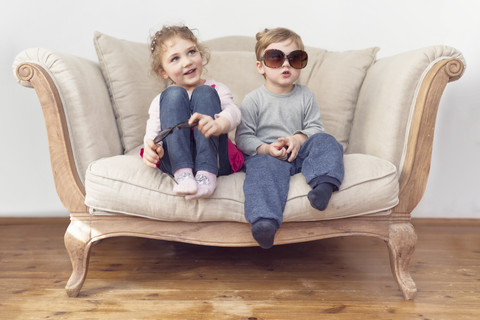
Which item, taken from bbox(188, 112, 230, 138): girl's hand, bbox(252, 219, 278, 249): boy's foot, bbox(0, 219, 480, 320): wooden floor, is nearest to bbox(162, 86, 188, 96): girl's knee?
bbox(188, 112, 230, 138): girl's hand

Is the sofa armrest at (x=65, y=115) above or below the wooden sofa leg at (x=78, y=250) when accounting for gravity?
above

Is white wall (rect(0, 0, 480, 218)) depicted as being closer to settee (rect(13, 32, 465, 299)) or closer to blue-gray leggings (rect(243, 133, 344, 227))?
settee (rect(13, 32, 465, 299))

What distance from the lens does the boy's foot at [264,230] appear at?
1395mm

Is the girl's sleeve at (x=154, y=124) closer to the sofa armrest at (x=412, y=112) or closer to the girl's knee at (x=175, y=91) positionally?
the girl's knee at (x=175, y=91)

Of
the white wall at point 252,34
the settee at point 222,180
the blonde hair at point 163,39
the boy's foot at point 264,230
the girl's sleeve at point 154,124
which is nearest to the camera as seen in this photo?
the boy's foot at point 264,230

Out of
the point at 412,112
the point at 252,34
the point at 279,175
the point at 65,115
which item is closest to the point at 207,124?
the point at 279,175

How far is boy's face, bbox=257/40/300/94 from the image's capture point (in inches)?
69.8

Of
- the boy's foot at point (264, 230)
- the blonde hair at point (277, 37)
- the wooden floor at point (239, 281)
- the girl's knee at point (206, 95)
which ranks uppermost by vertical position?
the blonde hair at point (277, 37)

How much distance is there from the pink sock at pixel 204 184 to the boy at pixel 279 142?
11 centimetres

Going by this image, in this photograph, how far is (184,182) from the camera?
4.75 feet

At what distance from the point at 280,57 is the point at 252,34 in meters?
0.88

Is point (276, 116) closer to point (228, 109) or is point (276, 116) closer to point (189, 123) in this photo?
point (228, 109)

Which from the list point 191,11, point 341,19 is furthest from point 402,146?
point 191,11

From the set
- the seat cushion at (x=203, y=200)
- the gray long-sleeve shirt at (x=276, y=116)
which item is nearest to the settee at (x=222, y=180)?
the seat cushion at (x=203, y=200)
